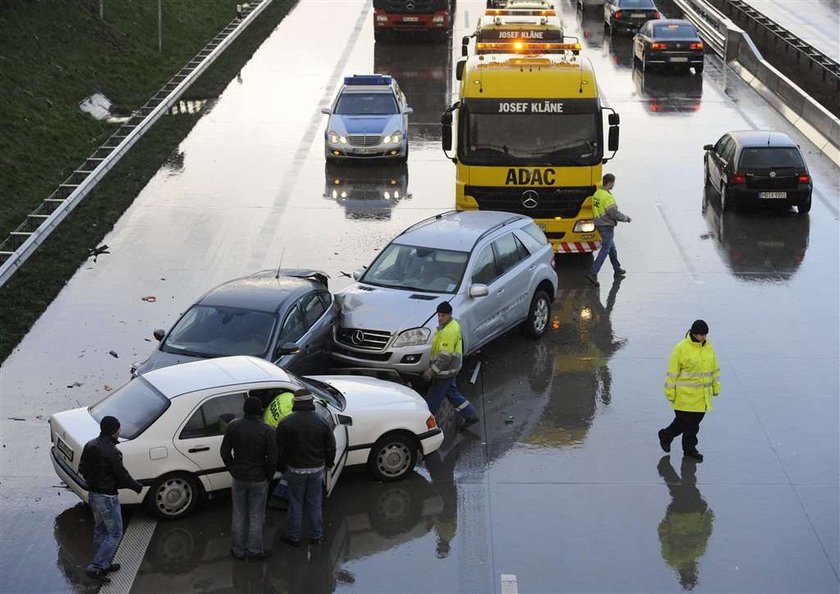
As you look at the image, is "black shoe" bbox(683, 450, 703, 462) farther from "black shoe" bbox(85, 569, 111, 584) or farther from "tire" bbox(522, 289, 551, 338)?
"black shoe" bbox(85, 569, 111, 584)

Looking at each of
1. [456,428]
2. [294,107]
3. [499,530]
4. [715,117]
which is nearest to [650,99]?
[715,117]

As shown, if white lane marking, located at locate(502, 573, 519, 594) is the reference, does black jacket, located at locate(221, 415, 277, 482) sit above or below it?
above

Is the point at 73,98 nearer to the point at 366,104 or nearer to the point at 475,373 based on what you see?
the point at 366,104

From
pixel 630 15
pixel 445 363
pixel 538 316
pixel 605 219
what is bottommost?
pixel 538 316

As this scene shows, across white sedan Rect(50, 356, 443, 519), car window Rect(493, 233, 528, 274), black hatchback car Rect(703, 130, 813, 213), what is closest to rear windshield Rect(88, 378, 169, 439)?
white sedan Rect(50, 356, 443, 519)

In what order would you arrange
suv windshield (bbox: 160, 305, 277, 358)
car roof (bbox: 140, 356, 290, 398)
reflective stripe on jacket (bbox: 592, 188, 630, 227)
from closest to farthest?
car roof (bbox: 140, 356, 290, 398)
suv windshield (bbox: 160, 305, 277, 358)
reflective stripe on jacket (bbox: 592, 188, 630, 227)

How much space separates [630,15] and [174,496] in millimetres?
34431

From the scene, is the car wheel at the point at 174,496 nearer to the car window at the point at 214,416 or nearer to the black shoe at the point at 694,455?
the car window at the point at 214,416

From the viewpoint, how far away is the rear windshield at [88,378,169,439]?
11.6 meters

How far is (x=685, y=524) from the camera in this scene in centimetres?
1190

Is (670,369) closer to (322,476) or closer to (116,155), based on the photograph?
(322,476)

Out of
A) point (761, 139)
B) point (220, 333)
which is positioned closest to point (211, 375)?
point (220, 333)

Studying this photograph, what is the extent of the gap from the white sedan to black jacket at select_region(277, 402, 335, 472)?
872 mm

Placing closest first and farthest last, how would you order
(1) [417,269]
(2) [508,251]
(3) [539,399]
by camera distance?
(3) [539,399], (1) [417,269], (2) [508,251]
